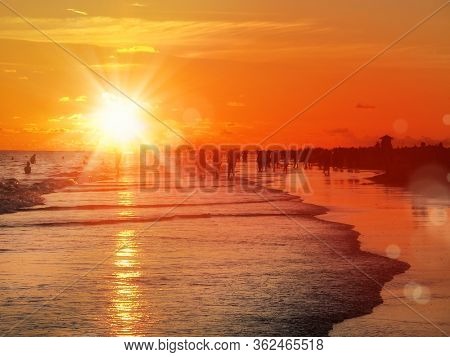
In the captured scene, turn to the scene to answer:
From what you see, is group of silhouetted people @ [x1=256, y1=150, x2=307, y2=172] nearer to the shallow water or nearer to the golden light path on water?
the shallow water

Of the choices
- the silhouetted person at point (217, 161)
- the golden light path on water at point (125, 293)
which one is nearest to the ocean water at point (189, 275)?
the golden light path on water at point (125, 293)

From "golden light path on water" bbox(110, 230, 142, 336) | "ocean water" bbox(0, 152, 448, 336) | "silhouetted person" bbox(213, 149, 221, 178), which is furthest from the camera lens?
"silhouetted person" bbox(213, 149, 221, 178)

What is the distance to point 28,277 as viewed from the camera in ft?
48.8

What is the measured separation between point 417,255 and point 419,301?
5.19 m

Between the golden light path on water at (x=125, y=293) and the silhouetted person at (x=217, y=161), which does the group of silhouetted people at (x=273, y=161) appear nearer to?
the silhouetted person at (x=217, y=161)


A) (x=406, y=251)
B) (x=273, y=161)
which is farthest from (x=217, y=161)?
(x=406, y=251)

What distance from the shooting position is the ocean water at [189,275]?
11266 millimetres

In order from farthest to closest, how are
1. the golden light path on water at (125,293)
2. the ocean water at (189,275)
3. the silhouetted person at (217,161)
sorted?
the silhouetted person at (217,161)
the ocean water at (189,275)
the golden light path on water at (125,293)

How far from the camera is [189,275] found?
14.9m

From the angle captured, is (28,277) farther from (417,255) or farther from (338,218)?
(338,218)

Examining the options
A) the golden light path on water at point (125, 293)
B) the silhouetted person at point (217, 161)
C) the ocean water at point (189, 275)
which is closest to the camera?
the golden light path on water at point (125, 293)

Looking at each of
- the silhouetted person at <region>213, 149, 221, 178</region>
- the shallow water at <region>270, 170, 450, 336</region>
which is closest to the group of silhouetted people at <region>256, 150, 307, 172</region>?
the silhouetted person at <region>213, 149, 221, 178</region>

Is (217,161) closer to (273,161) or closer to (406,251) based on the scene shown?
(273,161)

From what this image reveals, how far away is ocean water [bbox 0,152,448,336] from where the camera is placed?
11.3 meters
